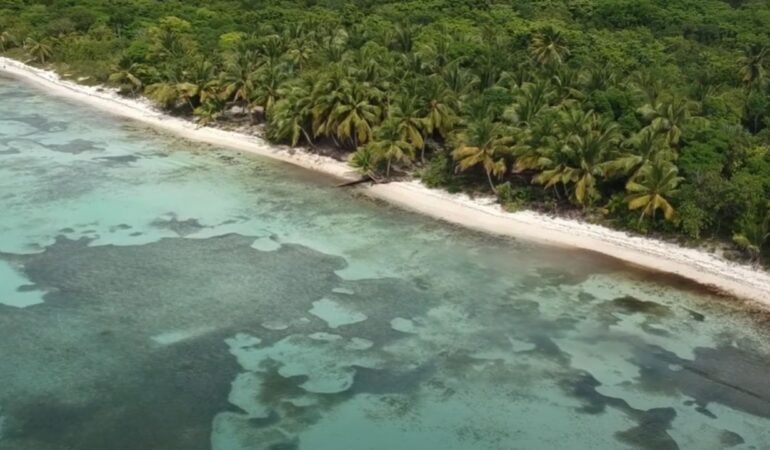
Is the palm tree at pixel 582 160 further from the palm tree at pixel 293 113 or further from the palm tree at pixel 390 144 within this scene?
the palm tree at pixel 293 113

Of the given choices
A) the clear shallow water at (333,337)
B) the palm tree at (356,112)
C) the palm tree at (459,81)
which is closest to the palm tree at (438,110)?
the palm tree at (459,81)

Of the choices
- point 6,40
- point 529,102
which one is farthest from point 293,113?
point 6,40

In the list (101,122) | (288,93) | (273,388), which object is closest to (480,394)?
(273,388)

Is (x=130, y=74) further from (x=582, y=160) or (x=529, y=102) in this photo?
(x=582, y=160)

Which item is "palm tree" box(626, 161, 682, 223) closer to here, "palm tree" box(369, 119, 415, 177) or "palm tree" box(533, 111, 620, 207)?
"palm tree" box(533, 111, 620, 207)

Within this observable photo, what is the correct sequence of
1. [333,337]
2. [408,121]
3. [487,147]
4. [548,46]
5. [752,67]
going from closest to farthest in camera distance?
[333,337] < [487,147] < [408,121] < [752,67] < [548,46]

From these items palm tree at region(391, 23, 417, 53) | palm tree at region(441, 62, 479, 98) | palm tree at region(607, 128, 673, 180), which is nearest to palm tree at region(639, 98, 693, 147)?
palm tree at region(607, 128, 673, 180)

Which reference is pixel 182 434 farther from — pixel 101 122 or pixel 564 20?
pixel 564 20
